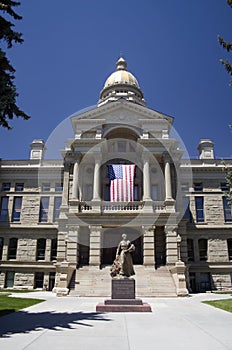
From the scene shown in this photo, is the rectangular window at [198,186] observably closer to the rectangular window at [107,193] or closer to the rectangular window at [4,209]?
the rectangular window at [107,193]

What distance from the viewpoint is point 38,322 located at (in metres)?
11.8

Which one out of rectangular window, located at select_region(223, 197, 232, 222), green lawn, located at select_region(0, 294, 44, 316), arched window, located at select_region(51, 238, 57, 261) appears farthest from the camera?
rectangular window, located at select_region(223, 197, 232, 222)

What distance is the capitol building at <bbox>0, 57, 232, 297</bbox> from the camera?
105 feet

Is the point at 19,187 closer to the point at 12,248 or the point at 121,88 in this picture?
the point at 12,248

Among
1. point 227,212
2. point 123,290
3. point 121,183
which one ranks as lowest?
point 123,290

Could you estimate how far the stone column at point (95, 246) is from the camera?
30656 millimetres

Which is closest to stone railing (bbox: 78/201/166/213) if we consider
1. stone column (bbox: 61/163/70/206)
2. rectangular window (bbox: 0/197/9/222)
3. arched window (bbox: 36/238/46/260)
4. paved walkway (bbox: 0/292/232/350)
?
stone column (bbox: 61/163/70/206)

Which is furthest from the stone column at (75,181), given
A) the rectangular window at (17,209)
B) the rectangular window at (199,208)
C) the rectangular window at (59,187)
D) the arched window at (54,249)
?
the rectangular window at (199,208)

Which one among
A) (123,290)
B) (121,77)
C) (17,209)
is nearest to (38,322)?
(123,290)

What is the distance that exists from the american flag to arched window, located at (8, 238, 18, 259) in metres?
14.0

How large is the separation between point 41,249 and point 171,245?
16.2 metres

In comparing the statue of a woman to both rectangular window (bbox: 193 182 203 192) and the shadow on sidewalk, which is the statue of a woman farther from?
rectangular window (bbox: 193 182 203 192)

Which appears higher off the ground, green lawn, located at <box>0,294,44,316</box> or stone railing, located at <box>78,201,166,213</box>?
stone railing, located at <box>78,201,166,213</box>

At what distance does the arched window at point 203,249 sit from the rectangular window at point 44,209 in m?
19.0
